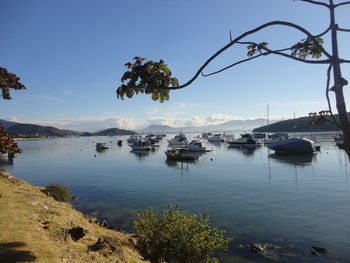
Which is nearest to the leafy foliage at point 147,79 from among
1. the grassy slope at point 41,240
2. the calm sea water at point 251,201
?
the grassy slope at point 41,240

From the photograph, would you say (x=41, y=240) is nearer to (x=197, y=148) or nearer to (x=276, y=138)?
(x=197, y=148)

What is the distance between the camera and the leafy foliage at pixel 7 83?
9.98 meters

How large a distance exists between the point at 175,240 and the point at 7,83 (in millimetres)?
10038

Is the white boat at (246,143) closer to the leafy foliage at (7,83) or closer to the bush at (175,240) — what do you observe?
the bush at (175,240)

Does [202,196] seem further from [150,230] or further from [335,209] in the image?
[150,230]

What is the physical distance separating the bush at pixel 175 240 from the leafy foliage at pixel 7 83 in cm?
835

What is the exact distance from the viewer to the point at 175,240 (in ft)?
30.4

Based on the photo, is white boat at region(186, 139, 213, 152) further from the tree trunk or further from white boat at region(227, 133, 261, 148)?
the tree trunk

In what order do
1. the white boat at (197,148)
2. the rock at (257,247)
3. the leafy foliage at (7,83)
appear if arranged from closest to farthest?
the leafy foliage at (7,83) → the rock at (257,247) → the white boat at (197,148)

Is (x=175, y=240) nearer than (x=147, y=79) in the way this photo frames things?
No

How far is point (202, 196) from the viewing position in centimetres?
2464

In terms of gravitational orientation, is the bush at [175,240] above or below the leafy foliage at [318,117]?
below

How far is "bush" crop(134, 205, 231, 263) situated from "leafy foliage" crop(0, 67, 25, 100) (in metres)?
8.35

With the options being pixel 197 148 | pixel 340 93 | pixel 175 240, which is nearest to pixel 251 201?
pixel 175 240
